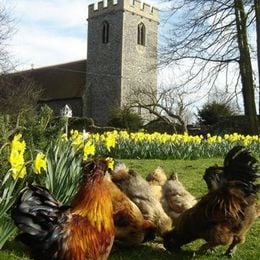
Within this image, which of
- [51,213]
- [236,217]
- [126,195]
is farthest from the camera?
[126,195]

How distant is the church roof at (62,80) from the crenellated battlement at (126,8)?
636 cm

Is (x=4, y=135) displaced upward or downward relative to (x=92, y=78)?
downward

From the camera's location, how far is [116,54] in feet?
197

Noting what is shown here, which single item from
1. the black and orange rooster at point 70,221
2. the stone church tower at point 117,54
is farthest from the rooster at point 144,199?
the stone church tower at point 117,54

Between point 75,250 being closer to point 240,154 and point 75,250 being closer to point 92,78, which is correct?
point 240,154

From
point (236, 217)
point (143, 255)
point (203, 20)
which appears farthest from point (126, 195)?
point (203, 20)

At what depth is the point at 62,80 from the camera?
65562mm

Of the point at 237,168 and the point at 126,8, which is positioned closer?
the point at 237,168

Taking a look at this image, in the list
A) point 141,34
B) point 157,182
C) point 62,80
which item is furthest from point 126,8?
point 157,182

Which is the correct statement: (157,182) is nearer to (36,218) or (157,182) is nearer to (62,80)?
(36,218)

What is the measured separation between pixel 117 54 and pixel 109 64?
1.66m

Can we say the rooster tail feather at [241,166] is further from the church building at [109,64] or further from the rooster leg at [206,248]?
the church building at [109,64]

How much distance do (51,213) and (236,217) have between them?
2.05 m

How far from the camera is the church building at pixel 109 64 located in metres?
59.7
